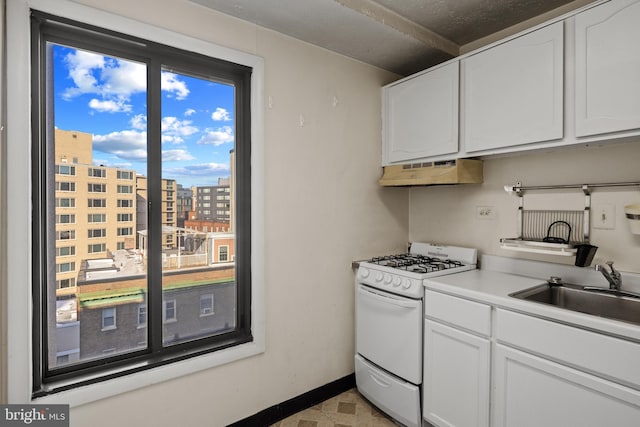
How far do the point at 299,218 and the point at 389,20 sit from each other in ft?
4.45

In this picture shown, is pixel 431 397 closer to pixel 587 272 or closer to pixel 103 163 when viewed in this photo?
pixel 587 272

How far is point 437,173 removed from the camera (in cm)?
226

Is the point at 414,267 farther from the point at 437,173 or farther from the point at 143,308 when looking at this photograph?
the point at 143,308

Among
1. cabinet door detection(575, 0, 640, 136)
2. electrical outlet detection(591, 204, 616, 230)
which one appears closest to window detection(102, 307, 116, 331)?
cabinet door detection(575, 0, 640, 136)

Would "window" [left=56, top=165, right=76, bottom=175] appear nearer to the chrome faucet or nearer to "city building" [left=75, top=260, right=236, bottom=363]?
"city building" [left=75, top=260, right=236, bottom=363]

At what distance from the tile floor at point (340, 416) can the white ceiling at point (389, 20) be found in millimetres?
2482

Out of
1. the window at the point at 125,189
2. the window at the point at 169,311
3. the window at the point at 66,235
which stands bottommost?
the window at the point at 169,311

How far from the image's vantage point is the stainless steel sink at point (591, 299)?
5.36 feet

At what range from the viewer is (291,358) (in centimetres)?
223

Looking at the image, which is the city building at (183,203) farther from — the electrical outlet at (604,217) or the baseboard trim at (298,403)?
the electrical outlet at (604,217)

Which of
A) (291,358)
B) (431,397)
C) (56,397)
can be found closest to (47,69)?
(56,397)

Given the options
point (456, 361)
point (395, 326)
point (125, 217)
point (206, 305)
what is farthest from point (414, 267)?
point (125, 217)

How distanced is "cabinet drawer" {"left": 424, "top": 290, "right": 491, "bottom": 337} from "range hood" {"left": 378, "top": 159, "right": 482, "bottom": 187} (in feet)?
2.52

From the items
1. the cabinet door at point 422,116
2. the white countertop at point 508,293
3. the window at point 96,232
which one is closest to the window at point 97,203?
the window at point 96,232
